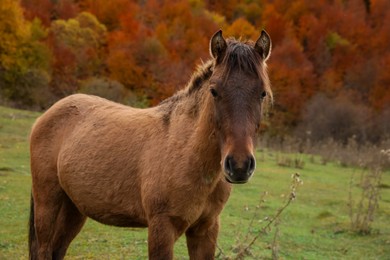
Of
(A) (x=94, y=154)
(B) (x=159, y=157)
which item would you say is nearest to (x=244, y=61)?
(B) (x=159, y=157)

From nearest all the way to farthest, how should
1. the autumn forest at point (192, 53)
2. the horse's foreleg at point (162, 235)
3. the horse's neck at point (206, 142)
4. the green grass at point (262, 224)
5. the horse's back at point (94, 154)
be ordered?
the horse's neck at point (206, 142)
the horse's foreleg at point (162, 235)
the horse's back at point (94, 154)
the green grass at point (262, 224)
the autumn forest at point (192, 53)

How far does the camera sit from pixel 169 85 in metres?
44.7

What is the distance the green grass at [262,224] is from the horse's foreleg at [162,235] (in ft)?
5.72

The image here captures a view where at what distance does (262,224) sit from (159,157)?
5697 mm

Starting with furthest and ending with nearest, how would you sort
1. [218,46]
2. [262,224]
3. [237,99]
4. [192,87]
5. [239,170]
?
[262,224], [192,87], [218,46], [237,99], [239,170]

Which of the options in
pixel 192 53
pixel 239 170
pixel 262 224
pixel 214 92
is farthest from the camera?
pixel 192 53

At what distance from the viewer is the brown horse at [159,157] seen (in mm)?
3547

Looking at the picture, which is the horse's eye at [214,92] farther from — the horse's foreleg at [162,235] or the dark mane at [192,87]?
the horse's foreleg at [162,235]

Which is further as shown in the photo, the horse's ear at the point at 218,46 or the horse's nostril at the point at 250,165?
the horse's ear at the point at 218,46

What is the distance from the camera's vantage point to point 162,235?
4023mm

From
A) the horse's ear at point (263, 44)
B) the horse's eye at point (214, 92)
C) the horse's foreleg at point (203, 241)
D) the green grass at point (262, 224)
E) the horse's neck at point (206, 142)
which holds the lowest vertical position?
the green grass at point (262, 224)

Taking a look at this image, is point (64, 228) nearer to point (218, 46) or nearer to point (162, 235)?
point (162, 235)

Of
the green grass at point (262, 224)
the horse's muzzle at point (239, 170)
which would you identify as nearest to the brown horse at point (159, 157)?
the horse's muzzle at point (239, 170)

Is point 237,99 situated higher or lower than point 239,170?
higher
